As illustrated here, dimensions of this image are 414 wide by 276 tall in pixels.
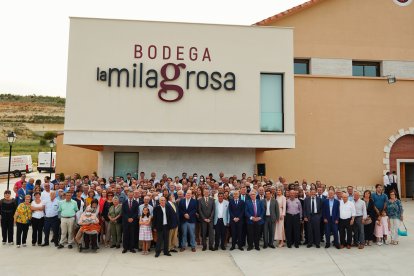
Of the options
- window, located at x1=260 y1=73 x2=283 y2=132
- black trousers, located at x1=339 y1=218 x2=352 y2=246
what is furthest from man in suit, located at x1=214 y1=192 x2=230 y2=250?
window, located at x1=260 y1=73 x2=283 y2=132

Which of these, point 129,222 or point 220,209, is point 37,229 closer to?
point 129,222

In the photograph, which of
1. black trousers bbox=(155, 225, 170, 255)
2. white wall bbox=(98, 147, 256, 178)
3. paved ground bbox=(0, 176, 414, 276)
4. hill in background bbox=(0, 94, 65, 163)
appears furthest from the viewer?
hill in background bbox=(0, 94, 65, 163)

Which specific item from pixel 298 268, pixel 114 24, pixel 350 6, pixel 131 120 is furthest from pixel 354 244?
pixel 350 6

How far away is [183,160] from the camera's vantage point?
1764 cm

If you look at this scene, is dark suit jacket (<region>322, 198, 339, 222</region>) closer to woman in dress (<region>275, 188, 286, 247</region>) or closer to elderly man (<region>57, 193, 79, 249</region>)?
woman in dress (<region>275, 188, 286, 247</region>)

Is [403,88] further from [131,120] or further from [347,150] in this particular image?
[131,120]

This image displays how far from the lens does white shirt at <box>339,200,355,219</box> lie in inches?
416

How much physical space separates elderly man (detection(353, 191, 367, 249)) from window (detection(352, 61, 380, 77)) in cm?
1325

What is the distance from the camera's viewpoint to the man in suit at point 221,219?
10469 millimetres

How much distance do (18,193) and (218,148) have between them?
8857 millimetres

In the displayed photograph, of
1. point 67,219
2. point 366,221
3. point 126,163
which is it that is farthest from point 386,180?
point 67,219

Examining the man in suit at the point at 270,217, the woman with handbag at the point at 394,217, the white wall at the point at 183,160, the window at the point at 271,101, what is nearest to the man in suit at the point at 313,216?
the man in suit at the point at 270,217

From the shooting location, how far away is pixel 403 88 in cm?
2167

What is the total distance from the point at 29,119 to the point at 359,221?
318 feet
